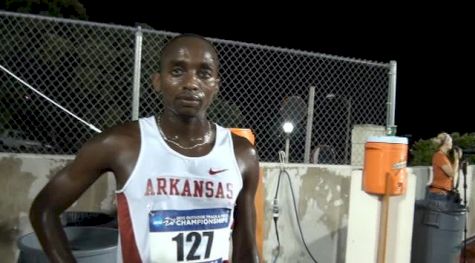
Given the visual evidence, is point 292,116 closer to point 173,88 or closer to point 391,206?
point 391,206

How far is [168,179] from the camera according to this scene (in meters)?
1.82

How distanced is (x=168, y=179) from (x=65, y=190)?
1.26ft

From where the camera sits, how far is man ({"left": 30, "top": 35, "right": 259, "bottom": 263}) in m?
1.81

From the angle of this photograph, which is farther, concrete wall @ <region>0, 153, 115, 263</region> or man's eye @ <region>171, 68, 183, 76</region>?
concrete wall @ <region>0, 153, 115, 263</region>

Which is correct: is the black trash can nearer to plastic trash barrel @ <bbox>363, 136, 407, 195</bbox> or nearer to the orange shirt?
the orange shirt

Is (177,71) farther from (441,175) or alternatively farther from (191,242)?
(441,175)

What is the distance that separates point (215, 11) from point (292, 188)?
28294mm

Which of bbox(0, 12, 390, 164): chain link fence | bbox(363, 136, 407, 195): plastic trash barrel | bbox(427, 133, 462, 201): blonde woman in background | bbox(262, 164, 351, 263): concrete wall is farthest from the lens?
bbox(427, 133, 462, 201): blonde woman in background

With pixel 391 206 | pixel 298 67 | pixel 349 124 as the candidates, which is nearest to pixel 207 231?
pixel 391 206

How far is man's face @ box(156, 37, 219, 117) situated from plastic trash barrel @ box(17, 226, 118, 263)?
1.26 m

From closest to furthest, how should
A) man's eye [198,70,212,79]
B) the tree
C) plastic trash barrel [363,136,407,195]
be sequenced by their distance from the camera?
man's eye [198,70,212,79] < plastic trash barrel [363,136,407,195] < the tree

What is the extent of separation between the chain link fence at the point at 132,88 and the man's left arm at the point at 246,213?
9.09 ft

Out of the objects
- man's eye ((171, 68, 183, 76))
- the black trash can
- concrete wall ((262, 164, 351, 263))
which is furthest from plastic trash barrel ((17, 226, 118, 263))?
the black trash can

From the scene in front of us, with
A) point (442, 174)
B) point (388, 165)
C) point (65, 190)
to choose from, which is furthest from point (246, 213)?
point (442, 174)
